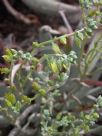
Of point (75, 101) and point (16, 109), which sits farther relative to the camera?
point (75, 101)

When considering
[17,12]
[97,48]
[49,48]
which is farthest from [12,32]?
[97,48]

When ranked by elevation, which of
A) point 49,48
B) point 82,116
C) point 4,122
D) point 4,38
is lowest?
point 82,116

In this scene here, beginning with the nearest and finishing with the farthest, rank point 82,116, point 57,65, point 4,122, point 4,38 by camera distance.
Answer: point 57,65, point 82,116, point 4,122, point 4,38

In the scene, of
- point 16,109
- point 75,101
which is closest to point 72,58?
point 16,109

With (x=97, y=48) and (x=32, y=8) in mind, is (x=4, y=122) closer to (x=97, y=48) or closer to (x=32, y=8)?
(x=97, y=48)

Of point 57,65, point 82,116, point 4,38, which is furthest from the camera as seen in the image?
point 4,38

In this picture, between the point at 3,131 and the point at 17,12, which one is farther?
the point at 17,12

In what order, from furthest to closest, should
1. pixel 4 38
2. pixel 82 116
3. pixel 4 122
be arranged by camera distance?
pixel 4 38
pixel 4 122
pixel 82 116

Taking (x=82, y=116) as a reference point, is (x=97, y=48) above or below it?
above

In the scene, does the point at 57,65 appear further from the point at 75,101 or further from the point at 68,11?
the point at 68,11
